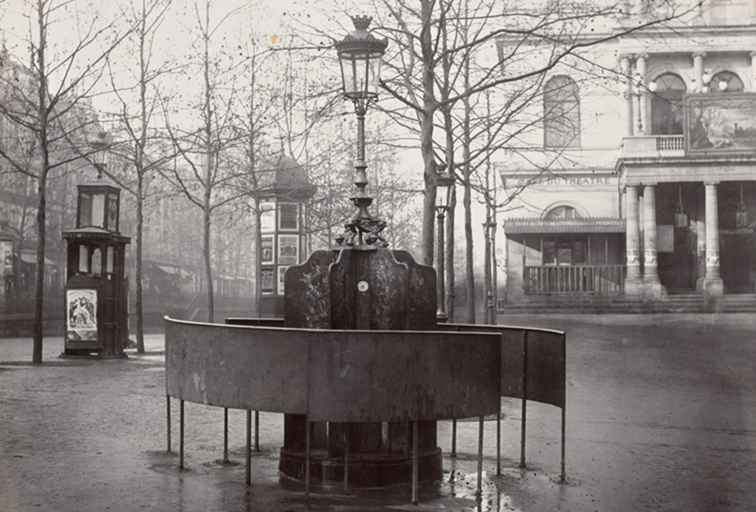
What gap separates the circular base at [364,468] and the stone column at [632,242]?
3583 cm

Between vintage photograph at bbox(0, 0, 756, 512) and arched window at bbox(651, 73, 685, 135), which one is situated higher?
arched window at bbox(651, 73, 685, 135)

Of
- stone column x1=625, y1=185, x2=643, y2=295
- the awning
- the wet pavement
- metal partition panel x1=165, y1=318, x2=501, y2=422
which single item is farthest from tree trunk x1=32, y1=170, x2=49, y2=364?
stone column x1=625, y1=185, x2=643, y2=295

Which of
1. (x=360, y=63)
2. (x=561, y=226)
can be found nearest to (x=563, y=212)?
(x=561, y=226)

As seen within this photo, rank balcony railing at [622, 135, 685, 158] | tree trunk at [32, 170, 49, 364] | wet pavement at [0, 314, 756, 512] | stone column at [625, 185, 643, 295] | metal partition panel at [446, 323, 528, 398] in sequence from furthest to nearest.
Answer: balcony railing at [622, 135, 685, 158], stone column at [625, 185, 643, 295], tree trunk at [32, 170, 49, 364], metal partition panel at [446, 323, 528, 398], wet pavement at [0, 314, 756, 512]

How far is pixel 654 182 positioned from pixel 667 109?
17.6ft

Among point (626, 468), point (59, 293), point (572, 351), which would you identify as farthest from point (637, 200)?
point (626, 468)

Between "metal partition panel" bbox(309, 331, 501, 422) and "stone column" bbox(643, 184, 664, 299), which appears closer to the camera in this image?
"metal partition panel" bbox(309, 331, 501, 422)

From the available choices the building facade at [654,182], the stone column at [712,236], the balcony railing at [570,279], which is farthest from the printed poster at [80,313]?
the stone column at [712,236]

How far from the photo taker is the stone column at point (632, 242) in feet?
136

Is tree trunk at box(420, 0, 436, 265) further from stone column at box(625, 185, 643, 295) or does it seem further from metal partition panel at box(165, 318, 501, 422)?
stone column at box(625, 185, 643, 295)

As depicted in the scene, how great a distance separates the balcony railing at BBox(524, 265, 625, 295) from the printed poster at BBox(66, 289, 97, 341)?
25.2 metres

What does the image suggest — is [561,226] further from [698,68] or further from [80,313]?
[80,313]

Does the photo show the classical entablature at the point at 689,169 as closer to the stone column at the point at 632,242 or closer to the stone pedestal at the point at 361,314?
the stone column at the point at 632,242

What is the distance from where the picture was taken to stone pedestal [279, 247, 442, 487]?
22.5ft
